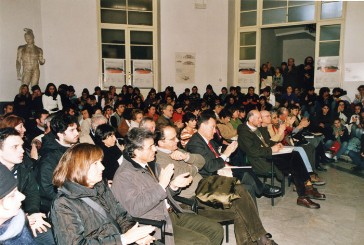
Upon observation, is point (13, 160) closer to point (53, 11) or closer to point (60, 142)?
point (60, 142)

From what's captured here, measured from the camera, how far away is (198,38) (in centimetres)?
1012

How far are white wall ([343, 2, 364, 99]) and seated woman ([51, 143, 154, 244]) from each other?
781 centimetres

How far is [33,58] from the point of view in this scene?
8.02 metres

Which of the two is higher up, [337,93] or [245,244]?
[337,93]

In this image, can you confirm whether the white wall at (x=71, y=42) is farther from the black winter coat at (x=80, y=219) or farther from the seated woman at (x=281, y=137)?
the black winter coat at (x=80, y=219)

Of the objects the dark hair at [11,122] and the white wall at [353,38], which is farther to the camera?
the white wall at [353,38]

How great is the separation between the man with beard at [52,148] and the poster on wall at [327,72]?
7.49 m

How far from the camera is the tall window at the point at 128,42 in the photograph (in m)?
9.84

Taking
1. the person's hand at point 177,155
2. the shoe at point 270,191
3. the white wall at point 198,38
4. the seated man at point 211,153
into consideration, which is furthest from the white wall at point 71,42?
the person's hand at point 177,155

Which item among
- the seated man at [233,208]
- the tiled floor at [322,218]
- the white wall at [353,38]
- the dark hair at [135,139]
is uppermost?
the white wall at [353,38]

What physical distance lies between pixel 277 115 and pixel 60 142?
11.8 feet

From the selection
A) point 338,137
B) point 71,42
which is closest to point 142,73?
point 71,42

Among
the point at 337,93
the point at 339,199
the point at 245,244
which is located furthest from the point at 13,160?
the point at 337,93

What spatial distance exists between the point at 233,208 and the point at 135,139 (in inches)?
44.2
